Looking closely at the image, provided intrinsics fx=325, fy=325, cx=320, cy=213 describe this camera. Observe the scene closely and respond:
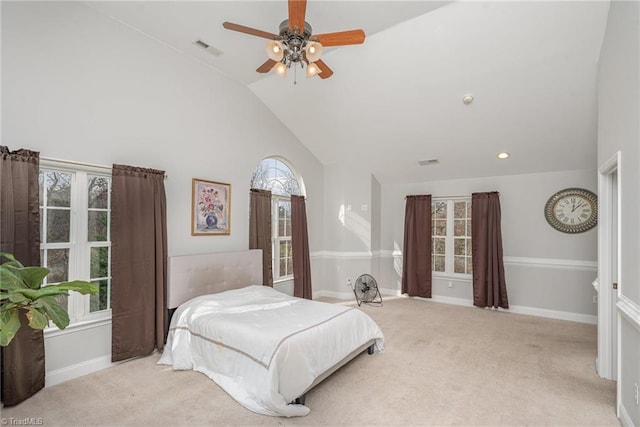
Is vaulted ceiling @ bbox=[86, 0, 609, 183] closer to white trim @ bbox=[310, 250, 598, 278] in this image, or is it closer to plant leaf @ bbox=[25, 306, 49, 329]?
white trim @ bbox=[310, 250, 598, 278]

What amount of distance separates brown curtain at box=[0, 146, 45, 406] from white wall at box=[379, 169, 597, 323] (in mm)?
5591

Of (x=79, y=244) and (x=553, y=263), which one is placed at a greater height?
(x=79, y=244)

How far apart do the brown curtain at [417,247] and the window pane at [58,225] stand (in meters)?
5.02

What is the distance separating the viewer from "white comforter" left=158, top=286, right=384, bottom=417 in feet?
7.83

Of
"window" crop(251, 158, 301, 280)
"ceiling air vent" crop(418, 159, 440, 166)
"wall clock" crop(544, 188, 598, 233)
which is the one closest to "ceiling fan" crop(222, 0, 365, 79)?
"window" crop(251, 158, 301, 280)

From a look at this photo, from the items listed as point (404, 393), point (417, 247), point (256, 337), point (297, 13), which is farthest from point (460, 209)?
point (297, 13)

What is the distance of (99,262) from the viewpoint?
3.11 m

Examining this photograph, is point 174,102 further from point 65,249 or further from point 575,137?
point 575,137

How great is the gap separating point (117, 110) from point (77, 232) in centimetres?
123

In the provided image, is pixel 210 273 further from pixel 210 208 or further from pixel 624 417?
pixel 624 417

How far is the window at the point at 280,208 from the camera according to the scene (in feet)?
16.6

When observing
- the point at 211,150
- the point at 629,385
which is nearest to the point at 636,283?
the point at 629,385

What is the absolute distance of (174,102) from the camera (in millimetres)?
3697

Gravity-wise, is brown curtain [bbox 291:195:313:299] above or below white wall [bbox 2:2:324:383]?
below
